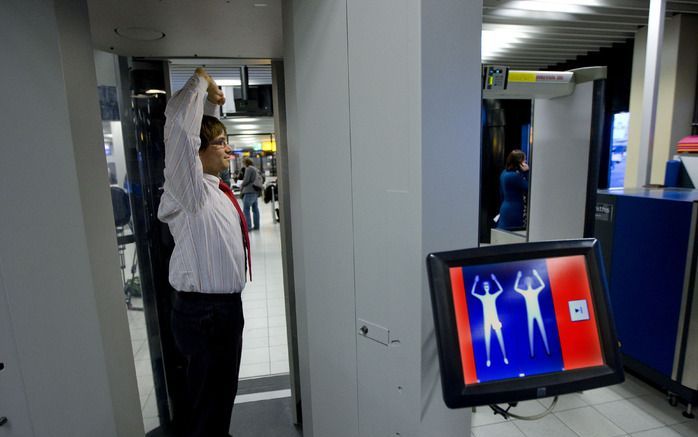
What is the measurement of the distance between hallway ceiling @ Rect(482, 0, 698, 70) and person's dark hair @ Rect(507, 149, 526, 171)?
1.81 metres

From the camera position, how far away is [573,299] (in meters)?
0.96

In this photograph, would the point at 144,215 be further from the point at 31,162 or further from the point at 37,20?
the point at 37,20

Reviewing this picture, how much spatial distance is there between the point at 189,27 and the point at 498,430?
9.48ft

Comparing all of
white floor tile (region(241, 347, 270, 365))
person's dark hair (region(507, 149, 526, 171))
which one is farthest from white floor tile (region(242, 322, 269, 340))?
person's dark hair (region(507, 149, 526, 171))

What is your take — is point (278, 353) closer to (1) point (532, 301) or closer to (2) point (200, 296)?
(2) point (200, 296)

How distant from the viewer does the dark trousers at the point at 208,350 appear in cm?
173

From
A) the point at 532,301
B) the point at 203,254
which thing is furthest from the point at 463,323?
the point at 203,254

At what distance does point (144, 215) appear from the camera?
6.82 ft

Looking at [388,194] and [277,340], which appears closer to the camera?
[388,194]

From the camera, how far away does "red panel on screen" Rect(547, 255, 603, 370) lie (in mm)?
949

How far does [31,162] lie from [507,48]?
24.1ft

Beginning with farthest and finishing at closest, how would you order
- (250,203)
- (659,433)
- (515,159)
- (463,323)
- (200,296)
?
(250,203) → (515,159) → (659,433) → (200,296) → (463,323)

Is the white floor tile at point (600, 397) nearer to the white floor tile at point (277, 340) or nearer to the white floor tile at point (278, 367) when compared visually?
the white floor tile at point (278, 367)

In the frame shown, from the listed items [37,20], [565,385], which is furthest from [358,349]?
[37,20]
